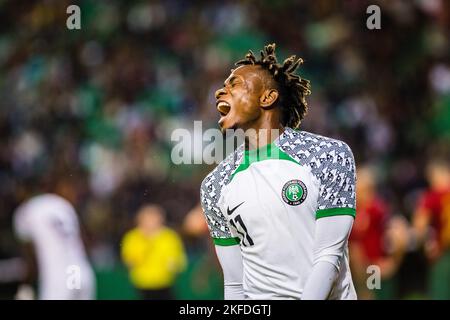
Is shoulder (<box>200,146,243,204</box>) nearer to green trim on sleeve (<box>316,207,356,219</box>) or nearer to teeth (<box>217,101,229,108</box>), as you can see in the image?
teeth (<box>217,101,229,108</box>)

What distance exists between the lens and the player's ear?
402 centimetres

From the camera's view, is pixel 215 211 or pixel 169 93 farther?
pixel 169 93

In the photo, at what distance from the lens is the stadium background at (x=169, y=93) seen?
10.3 m

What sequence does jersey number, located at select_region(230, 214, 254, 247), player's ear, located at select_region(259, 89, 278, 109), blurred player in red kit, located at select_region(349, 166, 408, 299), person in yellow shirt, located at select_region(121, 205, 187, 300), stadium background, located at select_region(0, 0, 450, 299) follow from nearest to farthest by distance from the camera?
jersey number, located at select_region(230, 214, 254, 247), player's ear, located at select_region(259, 89, 278, 109), blurred player in red kit, located at select_region(349, 166, 408, 299), person in yellow shirt, located at select_region(121, 205, 187, 300), stadium background, located at select_region(0, 0, 450, 299)

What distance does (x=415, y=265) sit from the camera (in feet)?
28.4

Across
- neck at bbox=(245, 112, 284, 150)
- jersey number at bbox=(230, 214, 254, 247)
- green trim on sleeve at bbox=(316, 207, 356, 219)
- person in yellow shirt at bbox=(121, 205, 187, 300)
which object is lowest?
person in yellow shirt at bbox=(121, 205, 187, 300)

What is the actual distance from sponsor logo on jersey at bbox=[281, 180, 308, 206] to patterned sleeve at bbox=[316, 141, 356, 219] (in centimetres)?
7

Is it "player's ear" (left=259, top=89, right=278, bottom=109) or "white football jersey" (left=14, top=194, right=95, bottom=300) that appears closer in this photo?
"player's ear" (left=259, top=89, right=278, bottom=109)

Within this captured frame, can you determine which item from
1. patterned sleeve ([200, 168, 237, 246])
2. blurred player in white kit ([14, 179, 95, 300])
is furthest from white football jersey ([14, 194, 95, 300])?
patterned sleeve ([200, 168, 237, 246])

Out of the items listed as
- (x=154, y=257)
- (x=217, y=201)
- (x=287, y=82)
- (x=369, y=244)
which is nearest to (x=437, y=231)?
(x=369, y=244)

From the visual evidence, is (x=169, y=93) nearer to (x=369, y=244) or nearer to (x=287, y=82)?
(x=369, y=244)

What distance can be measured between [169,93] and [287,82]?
302 inches

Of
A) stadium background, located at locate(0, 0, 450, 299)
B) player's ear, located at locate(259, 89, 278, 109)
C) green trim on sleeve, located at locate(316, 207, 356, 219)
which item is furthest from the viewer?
stadium background, located at locate(0, 0, 450, 299)

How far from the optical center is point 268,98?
4.03m
